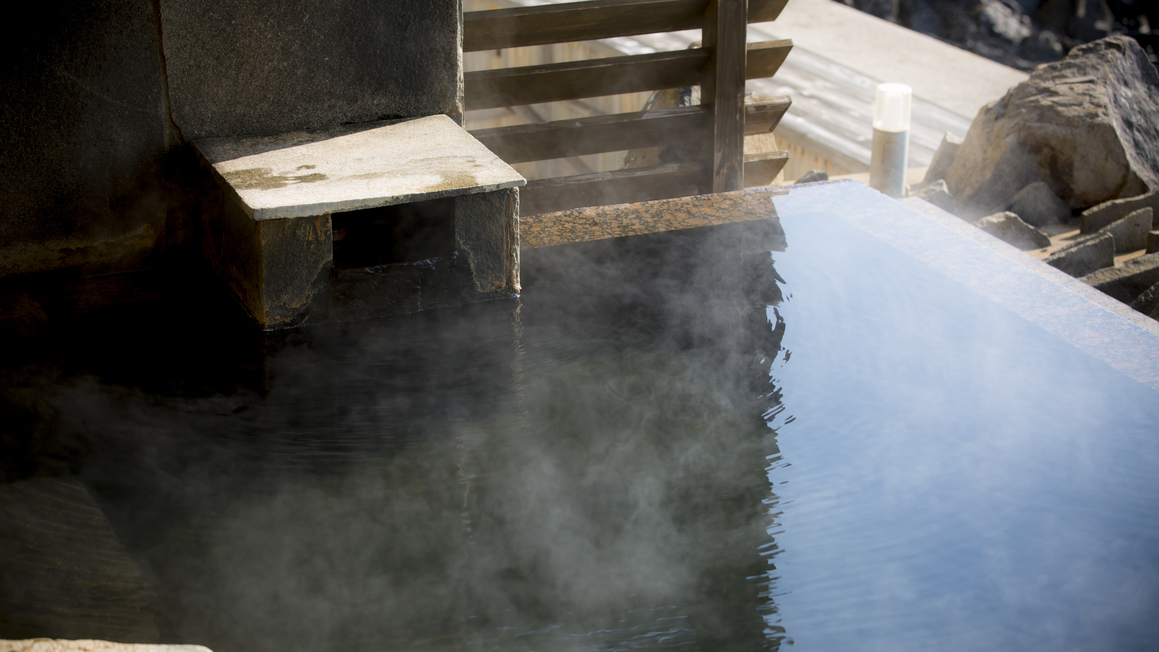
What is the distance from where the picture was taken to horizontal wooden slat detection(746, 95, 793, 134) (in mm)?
5430

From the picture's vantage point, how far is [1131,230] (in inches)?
181

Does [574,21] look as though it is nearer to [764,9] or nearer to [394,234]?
[764,9]

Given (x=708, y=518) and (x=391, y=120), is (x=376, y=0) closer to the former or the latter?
(x=391, y=120)

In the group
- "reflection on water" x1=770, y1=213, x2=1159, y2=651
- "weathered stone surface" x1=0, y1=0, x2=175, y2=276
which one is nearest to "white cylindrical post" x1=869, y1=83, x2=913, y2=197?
"reflection on water" x1=770, y1=213, x2=1159, y2=651

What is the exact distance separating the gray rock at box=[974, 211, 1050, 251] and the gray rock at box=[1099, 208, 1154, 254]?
1.09 feet

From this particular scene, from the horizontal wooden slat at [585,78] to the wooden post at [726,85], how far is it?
0.39 ft

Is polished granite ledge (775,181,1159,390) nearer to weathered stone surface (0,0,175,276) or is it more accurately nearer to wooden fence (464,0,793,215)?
wooden fence (464,0,793,215)

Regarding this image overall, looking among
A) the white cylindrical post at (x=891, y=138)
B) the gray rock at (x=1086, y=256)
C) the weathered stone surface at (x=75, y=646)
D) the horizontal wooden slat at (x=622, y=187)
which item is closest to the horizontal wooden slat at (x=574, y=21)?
the horizontal wooden slat at (x=622, y=187)

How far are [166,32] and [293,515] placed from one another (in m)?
1.58

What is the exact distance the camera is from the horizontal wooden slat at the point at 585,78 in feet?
15.0

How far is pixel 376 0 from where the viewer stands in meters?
2.65

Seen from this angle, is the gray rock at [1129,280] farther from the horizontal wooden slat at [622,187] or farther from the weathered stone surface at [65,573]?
the weathered stone surface at [65,573]

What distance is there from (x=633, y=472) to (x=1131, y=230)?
160 inches

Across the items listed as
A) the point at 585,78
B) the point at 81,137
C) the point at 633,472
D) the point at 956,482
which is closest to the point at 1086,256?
the point at 585,78
